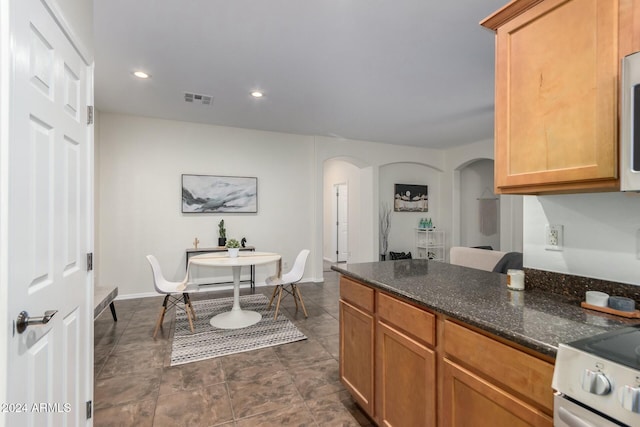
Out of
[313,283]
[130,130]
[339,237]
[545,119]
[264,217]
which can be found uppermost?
[130,130]

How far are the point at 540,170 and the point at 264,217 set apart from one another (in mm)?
4429

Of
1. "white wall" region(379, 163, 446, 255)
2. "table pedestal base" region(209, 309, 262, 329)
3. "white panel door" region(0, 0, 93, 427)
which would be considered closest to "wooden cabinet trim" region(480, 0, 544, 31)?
"white panel door" region(0, 0, 93, 427)

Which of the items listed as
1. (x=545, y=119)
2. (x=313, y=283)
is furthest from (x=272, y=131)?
(x=545, y=119)

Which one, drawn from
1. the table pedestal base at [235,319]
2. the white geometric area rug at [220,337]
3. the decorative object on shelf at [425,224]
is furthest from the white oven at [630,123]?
the decorative object on shelf at [425,224]

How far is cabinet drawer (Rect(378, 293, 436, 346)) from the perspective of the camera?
A: 1324 millimetres

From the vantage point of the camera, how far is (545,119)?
121 centimetres

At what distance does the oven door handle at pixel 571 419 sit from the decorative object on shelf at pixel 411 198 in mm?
6121

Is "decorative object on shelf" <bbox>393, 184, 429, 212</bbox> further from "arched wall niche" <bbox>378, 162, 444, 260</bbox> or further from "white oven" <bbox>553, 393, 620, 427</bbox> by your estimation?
"white oven" <bbox>553, 393, 620, 427</bbox>

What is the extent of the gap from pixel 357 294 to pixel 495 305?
2.63 feet

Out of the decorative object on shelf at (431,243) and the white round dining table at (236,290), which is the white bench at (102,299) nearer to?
the white round dining table at (236,290)

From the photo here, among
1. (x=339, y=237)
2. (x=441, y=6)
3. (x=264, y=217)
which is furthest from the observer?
(x=339, y=237)

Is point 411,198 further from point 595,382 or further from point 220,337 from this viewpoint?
point 595,382

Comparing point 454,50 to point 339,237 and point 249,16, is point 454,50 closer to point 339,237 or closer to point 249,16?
point 249,16

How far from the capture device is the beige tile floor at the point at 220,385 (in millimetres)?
1904
